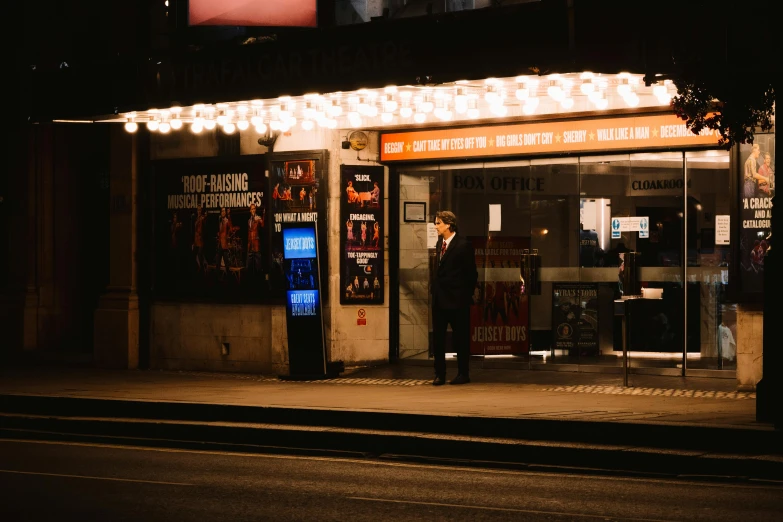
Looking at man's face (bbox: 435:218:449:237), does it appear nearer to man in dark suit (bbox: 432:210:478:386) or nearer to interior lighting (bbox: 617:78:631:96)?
man in dark suit (bbox: 432:210:478:386)

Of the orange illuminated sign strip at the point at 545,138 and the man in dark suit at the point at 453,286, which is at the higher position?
the orange illuminated sign strip at the point at 545,138

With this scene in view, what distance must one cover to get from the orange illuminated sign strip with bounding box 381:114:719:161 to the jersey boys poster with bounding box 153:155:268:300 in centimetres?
216

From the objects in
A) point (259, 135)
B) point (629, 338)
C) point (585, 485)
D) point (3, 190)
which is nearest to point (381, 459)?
point (585, 485)

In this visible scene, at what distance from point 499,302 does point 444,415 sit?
481cm

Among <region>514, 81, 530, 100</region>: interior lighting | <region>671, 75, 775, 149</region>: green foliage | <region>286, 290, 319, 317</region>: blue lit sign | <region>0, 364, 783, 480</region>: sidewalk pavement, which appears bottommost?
<region>0, 364, 783, 480</region>: sidewalk pavement

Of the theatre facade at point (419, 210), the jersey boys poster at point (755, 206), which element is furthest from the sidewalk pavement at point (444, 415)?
the jersey boys poster at point (755, 206)

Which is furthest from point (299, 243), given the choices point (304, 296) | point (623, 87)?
point (623, 87)

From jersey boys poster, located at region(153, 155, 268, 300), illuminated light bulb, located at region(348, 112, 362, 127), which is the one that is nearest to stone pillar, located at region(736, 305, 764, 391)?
illuminated light bulb, located at region(348, 112, 362, 127)

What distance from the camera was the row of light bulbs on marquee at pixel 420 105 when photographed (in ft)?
47.3

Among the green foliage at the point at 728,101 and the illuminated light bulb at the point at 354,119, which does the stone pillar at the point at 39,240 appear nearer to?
the illuminated light bulb at the point at 354,119

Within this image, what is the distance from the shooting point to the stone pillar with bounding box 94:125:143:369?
18.9 meters

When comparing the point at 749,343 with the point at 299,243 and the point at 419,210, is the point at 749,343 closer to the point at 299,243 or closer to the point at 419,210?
the point at 419,210

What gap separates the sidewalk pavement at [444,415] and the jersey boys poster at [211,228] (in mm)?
1668

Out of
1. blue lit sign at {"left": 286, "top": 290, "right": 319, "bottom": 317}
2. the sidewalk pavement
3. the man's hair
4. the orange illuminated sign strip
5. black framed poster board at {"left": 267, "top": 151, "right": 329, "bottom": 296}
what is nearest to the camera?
the sidewalk pavement
